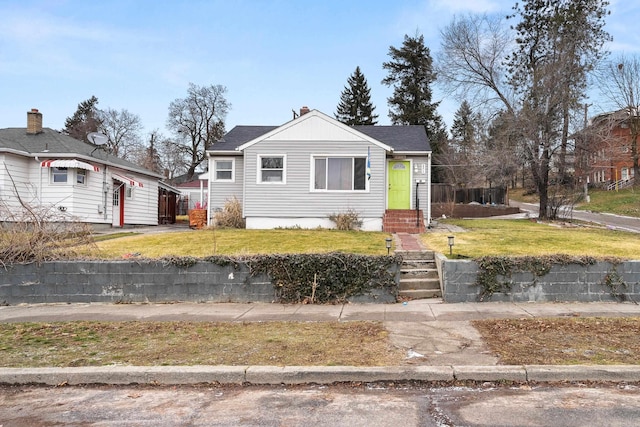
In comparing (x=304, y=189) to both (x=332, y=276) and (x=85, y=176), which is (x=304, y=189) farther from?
(x=85, y=176)

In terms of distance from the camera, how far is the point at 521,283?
8891 millimetres

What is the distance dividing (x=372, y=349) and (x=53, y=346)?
4.45m

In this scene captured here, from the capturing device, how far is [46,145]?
19.0 m

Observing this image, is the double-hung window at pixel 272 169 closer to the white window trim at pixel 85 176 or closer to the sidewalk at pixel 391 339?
the white window trim at pixel 85 176

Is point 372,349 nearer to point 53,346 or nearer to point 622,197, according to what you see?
point 53,346

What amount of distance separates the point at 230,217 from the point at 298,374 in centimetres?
1328

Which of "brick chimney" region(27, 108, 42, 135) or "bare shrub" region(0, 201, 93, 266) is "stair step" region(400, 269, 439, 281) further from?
"brick chimney" region(27, 108, 42, 135)

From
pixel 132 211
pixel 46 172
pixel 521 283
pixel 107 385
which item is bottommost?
pixel 107 385

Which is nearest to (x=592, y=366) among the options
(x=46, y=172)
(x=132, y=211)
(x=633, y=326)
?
(x=633, y=326)

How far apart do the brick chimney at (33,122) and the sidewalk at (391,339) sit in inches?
552

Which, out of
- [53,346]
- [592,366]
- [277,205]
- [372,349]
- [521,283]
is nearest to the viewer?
[592,366]

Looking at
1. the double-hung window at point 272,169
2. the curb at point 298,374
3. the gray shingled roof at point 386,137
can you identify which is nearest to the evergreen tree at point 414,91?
the gray shingled roof at point 386,137

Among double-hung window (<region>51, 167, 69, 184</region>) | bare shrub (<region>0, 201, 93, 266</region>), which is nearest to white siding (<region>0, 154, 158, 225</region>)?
double-hung window (<region>51, 167, 69, 184</region>)

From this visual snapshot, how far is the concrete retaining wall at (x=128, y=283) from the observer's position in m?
9.38
